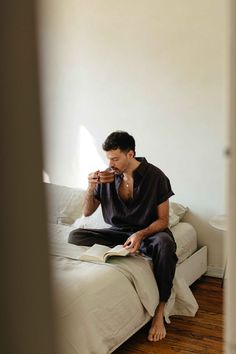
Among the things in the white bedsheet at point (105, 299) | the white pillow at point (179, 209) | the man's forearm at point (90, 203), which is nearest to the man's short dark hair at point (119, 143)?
the man's forearm at point (90, 203)

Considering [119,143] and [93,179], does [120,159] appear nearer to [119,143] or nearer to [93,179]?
[119,143]

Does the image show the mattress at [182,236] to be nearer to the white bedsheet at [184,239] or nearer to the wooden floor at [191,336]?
the white bedsheet at [184,239]

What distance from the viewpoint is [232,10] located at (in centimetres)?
49

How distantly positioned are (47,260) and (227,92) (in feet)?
0.82

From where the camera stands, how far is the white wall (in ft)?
10.4

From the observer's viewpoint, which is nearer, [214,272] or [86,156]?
[214,272]

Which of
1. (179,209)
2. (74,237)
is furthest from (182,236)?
(74,237)

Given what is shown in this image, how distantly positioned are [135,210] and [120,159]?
0.95 ft

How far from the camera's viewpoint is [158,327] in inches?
99.6

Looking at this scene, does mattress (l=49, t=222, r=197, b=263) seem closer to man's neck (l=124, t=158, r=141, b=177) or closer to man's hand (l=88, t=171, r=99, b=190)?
man's hand (l=88, t=171, r=99, b=190)

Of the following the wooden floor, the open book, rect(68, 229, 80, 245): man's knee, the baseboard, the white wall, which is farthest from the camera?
the baseboard

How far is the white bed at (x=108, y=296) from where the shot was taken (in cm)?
214

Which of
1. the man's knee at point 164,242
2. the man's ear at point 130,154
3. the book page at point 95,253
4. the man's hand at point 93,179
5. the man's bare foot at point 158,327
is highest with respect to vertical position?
the man's ear at point 130,154

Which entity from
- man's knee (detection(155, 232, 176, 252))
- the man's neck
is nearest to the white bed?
man's knee (detection(155, 232, 176, 252))
